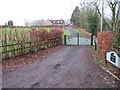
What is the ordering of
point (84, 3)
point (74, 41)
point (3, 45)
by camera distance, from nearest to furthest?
point (3, 45), point (84, 3), point (74, 41)

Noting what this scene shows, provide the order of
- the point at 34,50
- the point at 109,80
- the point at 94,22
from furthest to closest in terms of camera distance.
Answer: the point at 94,22
the point at 34,50
the point at 109,80

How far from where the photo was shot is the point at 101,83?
→ 4363 mm

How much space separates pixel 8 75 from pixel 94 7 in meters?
12.9

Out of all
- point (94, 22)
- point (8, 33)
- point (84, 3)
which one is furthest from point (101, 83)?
point (94, 22)

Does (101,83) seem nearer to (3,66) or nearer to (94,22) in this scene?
(3,66)

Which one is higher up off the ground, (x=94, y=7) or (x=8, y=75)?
(x=94, y=7)

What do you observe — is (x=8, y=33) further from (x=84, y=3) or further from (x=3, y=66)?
(x=84, y=3)

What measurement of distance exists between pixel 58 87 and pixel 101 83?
1.58 m

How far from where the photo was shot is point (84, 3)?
1425 centimetres

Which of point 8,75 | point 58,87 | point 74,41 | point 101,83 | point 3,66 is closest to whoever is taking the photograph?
point 58,87

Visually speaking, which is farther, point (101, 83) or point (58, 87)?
point (101, 83)

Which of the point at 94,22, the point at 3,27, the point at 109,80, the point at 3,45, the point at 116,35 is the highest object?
the point at 94,22

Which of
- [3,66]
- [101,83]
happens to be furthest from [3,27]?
[101,83]

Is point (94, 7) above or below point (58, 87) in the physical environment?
above
